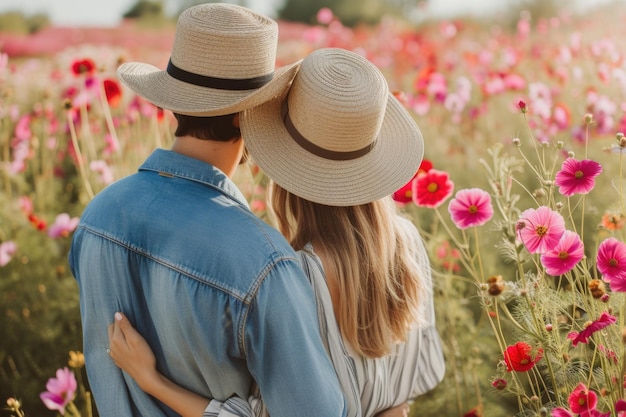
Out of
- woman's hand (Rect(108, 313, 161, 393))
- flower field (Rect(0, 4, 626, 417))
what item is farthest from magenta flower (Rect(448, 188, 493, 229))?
woman's hand (Rect(108, 313, 161, 393))

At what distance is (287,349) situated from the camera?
4.26ft

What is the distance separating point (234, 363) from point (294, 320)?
0.19m

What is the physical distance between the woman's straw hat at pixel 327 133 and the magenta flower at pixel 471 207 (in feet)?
0.74

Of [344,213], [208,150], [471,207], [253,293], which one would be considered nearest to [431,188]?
[471,207]

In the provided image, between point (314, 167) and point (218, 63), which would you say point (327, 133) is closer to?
point (314, 167)

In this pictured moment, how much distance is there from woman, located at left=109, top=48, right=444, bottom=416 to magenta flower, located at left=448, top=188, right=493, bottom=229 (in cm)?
15

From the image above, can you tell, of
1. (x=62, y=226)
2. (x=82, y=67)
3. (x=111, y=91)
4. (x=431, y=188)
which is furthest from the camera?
(x=111, y=91)

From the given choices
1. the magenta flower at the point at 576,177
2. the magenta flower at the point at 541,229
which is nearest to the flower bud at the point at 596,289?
the magenta flower at the point at 541,229

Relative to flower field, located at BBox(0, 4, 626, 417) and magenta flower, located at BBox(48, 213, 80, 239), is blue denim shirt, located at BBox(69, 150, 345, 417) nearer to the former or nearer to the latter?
flower field, located at BBox(0, 4, 626, 417)

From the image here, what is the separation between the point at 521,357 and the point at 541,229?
0.94ft

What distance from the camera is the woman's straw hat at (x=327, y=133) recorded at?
1.51 meters

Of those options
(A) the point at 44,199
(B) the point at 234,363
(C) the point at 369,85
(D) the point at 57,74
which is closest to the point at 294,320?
(B) the point at 234,363

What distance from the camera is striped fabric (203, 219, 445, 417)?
155 centimetres

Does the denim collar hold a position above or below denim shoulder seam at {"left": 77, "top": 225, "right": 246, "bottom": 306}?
above
